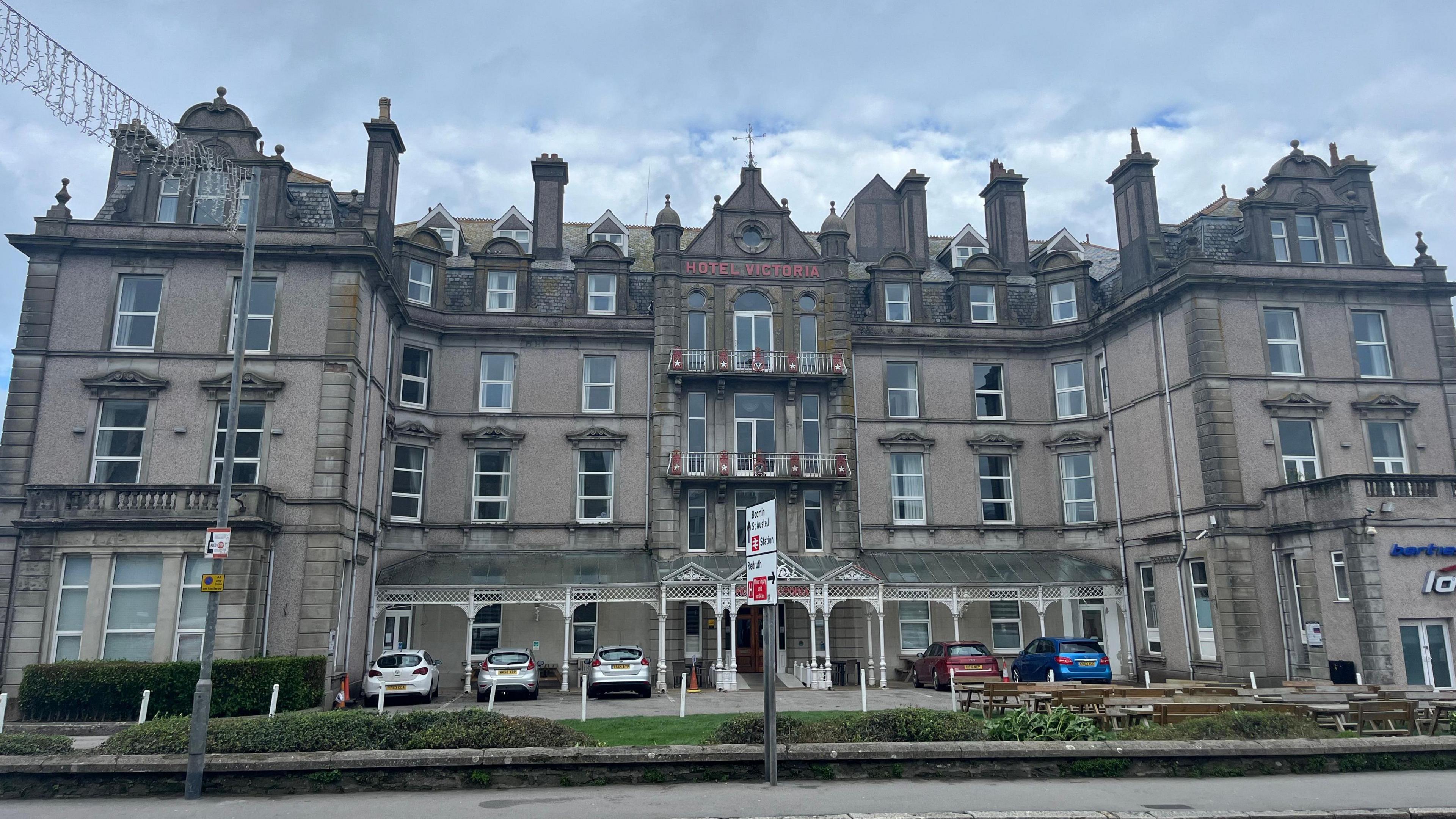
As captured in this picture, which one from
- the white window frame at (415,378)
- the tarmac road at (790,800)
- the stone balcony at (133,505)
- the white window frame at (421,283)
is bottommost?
the tarmac road at (790,800)

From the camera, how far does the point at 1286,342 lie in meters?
27.4

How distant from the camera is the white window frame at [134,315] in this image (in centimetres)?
2400

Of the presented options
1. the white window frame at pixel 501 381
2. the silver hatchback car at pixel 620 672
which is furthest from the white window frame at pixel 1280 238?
the white window frame at pixel 501 381

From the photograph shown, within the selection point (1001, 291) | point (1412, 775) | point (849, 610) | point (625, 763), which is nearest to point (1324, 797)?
point (1412, 775)

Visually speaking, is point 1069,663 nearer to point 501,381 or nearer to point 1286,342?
point 1286,342

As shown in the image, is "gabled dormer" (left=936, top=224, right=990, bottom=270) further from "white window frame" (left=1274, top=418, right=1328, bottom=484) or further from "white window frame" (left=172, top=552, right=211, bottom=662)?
"white window frame" (left=172, top=552, right=211, bottom=662)

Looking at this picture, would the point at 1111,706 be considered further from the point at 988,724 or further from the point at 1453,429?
the point at 1453,429

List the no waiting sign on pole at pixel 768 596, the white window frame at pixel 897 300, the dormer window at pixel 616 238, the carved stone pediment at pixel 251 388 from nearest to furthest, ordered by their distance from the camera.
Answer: the no waiting sign on pole at pixel 768 596 → the carved stone pediment at pixel 251 388 → the white window frame at pixel 897 300 → the dormer window at pixel 616 238

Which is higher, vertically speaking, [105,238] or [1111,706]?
[105,238]

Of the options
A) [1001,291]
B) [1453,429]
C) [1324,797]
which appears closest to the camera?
[1324,797]

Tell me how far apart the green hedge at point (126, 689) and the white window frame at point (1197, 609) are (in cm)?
2286

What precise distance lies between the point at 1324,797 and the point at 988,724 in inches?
154

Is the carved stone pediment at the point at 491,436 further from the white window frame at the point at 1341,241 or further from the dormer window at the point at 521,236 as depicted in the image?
the white window frame at the point at 1341,241

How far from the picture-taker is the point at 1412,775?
37.7ft
